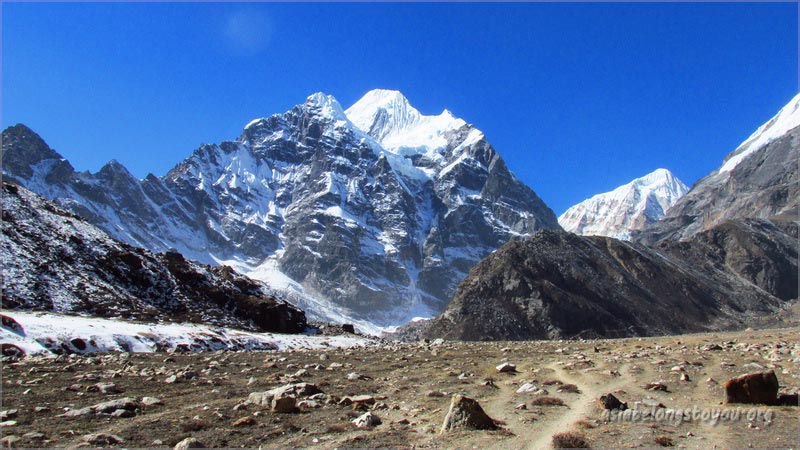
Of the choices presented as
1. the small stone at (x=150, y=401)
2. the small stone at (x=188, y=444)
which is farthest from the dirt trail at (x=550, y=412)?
the small stone at (x=150, y=401)

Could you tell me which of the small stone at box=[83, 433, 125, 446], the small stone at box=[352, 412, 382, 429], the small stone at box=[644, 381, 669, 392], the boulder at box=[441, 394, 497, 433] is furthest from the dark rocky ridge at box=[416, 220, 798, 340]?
the small stone at box=[83, 433, 125, 446]

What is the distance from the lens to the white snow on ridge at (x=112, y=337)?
27016mm

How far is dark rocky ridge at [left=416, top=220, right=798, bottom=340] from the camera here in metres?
126

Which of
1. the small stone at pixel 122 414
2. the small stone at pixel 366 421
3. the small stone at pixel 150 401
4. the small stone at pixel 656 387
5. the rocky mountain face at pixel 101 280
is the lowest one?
the small stone at pixel 656 387

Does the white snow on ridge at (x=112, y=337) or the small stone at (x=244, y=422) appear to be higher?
the white snow on ridge at (x=112, y=337)

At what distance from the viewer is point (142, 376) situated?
747 inches

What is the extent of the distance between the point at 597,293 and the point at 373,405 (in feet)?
433

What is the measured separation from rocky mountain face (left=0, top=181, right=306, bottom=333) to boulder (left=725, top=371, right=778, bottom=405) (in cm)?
4212

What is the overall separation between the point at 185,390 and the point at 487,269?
451 feet

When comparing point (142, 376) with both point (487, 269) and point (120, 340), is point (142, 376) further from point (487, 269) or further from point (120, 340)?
point (487, 269)

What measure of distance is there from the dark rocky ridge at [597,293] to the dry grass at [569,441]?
11566cm

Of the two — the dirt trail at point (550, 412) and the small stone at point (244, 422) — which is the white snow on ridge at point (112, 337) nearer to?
the small stone at point (244, 422)

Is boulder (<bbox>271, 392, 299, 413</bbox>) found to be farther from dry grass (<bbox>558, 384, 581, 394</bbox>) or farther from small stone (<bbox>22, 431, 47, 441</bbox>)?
dry grass (<bbox>558, 384, 581, 394</bbox>)

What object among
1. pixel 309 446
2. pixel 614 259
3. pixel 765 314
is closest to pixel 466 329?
pixel 614 259
